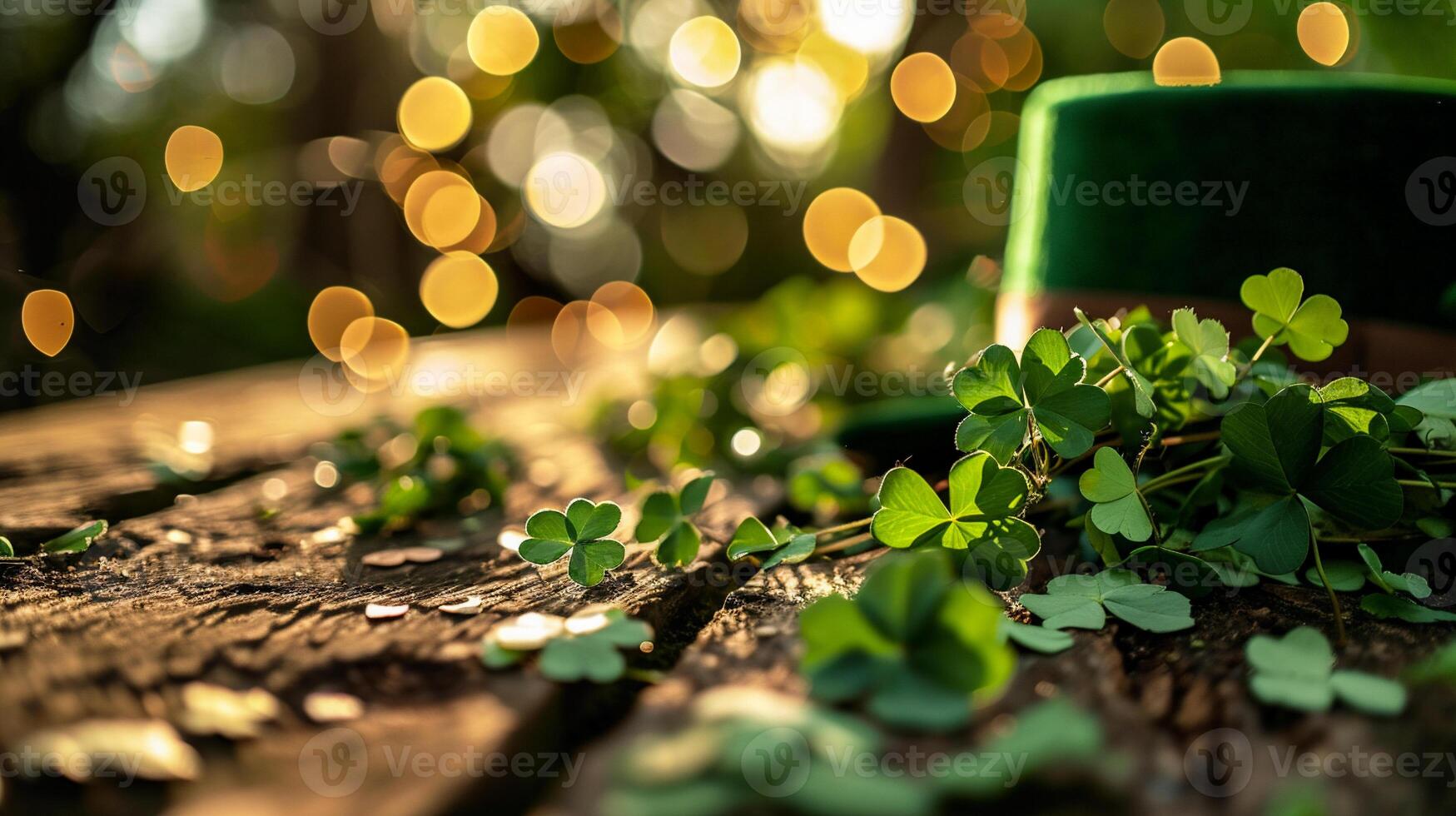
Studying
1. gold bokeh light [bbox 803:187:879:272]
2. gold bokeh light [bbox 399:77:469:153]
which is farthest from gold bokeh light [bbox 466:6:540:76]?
gold bokeh light [bbox 803:187:879:272]

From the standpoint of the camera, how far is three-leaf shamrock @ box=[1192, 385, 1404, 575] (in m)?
0.37

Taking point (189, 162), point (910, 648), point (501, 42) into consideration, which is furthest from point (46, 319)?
point (910, 648)

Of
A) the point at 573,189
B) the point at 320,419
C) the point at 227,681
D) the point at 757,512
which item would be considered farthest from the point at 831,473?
the point at 573,189

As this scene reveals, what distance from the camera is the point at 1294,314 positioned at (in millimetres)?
462

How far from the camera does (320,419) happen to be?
0.96 metres

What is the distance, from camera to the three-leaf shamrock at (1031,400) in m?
0.40

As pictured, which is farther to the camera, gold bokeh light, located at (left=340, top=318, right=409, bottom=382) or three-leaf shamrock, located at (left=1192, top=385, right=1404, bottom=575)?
gold bokeh light, located at (left=340, top=318, right=409, bottom=382)

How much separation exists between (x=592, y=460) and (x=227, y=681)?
19.5 inches

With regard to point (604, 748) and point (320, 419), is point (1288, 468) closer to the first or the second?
point (604, 748)

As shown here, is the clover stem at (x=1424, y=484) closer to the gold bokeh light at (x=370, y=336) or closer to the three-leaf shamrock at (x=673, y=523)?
the three-leaf shamrock at (x=673, y=523)

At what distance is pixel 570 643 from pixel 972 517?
0.20 m

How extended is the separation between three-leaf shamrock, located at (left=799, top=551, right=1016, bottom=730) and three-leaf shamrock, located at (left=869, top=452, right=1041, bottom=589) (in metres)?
0.12

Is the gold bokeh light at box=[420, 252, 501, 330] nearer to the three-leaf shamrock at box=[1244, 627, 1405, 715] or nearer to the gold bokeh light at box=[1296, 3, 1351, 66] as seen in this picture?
the gold bokeh light at box=[1296, 3, 1351, 66]

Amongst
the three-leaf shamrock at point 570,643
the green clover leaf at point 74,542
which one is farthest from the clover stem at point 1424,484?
the green clover leaf at point 74,542
